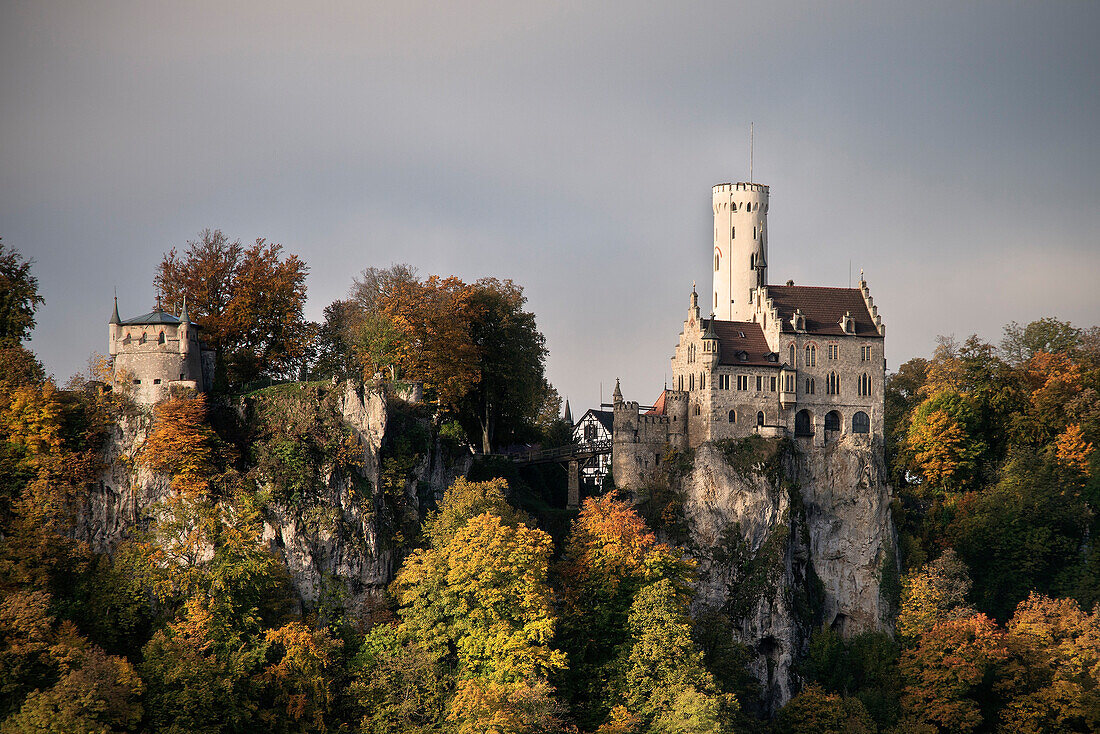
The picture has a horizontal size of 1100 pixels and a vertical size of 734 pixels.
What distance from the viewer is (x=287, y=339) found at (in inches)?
3012

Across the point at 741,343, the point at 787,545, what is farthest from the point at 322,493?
the point at 741,343

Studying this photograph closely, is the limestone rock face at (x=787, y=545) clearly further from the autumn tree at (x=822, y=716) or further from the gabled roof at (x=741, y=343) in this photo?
the gabled roof at (x=741, y=343)

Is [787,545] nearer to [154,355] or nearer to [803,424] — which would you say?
[803,424]

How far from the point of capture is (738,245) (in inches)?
3504

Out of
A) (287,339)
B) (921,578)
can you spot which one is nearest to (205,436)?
(287,339)

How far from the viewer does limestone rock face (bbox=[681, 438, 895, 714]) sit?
3115 inches

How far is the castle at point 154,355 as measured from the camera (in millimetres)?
70625

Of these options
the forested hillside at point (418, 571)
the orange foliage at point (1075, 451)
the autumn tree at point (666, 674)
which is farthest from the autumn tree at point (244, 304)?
the orange foliage at point (1075, 451)

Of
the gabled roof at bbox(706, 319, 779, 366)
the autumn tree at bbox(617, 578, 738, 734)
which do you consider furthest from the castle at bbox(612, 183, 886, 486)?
the autumn tree at bbox(617, 578, 738, 734)

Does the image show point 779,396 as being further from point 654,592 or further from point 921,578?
point 654,592

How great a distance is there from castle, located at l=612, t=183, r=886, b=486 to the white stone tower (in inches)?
64.9

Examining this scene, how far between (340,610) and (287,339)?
1498 centimetres

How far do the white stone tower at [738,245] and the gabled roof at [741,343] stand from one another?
320cm

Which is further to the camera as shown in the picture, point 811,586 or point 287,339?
point 811,586
